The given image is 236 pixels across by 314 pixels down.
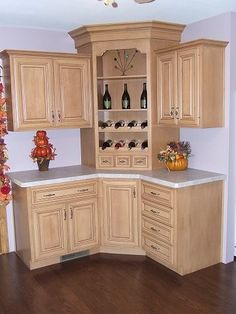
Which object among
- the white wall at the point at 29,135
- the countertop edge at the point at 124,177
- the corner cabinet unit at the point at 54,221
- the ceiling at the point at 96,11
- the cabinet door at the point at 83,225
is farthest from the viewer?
the white wall at the point at 29,135

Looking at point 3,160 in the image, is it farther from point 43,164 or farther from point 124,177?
point 124,177

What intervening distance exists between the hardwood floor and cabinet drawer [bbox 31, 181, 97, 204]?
709mm

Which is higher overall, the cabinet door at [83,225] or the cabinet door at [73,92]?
the cabinet door at [73,92]

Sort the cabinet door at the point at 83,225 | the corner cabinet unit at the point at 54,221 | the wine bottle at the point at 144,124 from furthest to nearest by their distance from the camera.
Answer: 1. the wine bottle at the point at 144,124
2. the cabinet door at the point at 83,225
3. the corner cabinet unit at the point at 54,221

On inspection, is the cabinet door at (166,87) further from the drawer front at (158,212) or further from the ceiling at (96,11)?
the drawer front at (158,212)

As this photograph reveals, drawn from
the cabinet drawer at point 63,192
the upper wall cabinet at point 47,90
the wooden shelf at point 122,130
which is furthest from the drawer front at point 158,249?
the upper wall cabinet at point 47,90

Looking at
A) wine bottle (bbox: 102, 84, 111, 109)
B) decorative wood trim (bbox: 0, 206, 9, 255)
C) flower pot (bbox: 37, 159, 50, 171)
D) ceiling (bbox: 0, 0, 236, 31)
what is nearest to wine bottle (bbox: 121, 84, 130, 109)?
wine bottle (bbox: 102, 84, 111, 109)

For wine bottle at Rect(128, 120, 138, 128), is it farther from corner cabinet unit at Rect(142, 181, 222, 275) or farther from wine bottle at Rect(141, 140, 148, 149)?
corner cabinet unit at Rect(142, 181, 222, 275)

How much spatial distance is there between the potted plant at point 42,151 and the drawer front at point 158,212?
3.79 feet

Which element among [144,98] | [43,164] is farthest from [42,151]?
[144,98]

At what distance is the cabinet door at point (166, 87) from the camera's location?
11.6ft

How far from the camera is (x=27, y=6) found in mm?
2975

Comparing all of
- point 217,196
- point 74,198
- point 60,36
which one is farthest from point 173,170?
point 60,36

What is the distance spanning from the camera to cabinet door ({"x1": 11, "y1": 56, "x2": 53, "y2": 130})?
3.51 meters
